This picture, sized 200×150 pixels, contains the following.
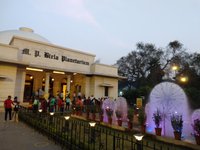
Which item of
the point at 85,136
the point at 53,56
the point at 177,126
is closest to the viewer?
the point at 177,126

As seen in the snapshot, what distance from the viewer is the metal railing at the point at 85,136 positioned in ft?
21.4

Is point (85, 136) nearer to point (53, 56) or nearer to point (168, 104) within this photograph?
point (168, 104)

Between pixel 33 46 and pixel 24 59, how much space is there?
2.06 metres

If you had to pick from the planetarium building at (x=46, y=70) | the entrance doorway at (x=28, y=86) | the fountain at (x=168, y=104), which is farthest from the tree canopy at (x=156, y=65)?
the fountain at (x=168, y=104)

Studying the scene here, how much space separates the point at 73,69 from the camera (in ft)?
89.8

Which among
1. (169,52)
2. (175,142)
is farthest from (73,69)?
(169,52)

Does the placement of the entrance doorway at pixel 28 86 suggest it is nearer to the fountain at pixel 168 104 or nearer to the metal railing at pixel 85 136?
the metal railing at pixel 85 136

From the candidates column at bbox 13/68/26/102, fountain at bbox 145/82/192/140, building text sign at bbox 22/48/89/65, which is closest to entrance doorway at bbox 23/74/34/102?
building text sign at bbox 22/48/89/65

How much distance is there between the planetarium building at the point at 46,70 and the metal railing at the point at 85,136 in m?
8.93

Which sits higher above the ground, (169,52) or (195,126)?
(169,52)

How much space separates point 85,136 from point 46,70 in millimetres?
17479

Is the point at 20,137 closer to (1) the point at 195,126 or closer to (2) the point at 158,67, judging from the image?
(1) the point at 195,126

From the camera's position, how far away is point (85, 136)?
9188 mm

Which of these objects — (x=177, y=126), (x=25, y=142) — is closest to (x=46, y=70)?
(x=25, y=142)
